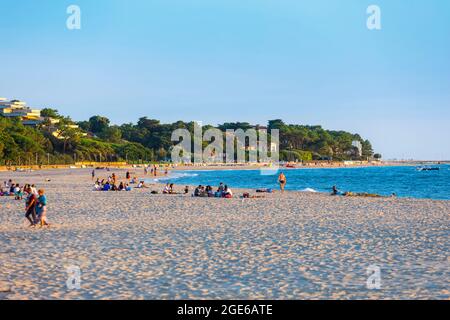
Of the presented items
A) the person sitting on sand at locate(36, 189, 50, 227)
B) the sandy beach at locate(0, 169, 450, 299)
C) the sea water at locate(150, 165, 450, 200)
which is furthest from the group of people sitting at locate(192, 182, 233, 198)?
the person sitting on sand at locate(36, 189, 50, 227)

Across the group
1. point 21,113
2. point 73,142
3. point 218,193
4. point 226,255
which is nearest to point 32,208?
point 226,255

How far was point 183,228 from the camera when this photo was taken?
17453mm

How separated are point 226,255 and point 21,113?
15569 centimetres

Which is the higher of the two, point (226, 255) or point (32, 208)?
point (32, 208)

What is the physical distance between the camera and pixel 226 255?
12.4 metres

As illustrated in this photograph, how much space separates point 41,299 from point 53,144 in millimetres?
137035

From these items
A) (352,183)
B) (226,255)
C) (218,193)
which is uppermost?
(218,193)

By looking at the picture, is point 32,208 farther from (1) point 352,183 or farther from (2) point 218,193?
(1) point 352,183

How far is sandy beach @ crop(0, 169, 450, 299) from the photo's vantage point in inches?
360

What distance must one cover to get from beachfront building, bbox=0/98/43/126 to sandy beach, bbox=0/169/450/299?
140 meters

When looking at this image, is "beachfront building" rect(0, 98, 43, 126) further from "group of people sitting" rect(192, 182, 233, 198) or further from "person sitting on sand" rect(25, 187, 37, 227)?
"person sitting on sand" rect(25, 187, 37, 227)

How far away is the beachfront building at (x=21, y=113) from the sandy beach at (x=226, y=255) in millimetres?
140003
